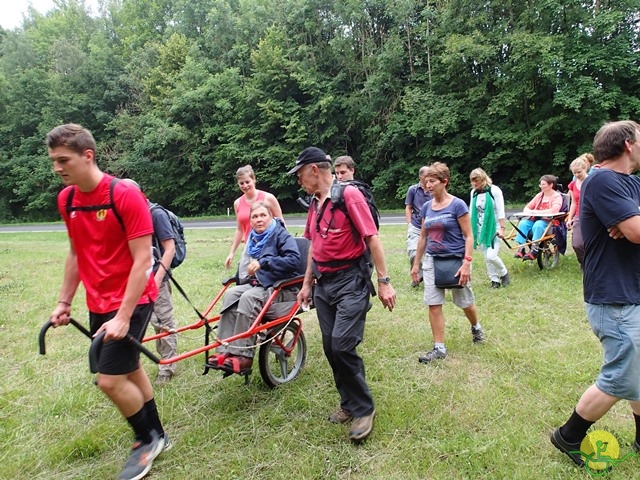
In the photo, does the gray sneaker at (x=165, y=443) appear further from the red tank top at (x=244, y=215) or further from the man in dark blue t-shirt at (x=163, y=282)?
the red tank top at (x=244, y=215)

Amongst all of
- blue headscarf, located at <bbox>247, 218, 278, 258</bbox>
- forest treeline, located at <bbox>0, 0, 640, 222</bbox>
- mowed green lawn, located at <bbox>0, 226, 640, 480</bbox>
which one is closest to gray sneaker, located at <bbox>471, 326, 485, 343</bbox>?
mowed green lawn, located at <bbox>0, 226, 640, 480</bbox>

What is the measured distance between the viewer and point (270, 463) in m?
2.98

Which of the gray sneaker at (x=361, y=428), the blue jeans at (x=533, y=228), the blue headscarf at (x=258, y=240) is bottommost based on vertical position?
the gray sneaker at (x=361, y=428)

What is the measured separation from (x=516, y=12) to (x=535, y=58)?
11.4 feet

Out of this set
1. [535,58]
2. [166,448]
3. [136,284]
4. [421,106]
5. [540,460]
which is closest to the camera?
[136,284]

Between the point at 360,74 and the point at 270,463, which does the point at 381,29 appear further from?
the point at 270,463

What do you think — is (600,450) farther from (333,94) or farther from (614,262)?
(333,94)

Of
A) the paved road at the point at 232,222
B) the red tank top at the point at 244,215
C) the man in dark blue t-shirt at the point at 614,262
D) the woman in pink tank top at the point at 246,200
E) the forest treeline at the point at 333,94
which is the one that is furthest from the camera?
the forest treeline at the point at 333,94

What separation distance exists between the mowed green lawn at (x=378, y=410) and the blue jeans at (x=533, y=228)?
2.17 metres

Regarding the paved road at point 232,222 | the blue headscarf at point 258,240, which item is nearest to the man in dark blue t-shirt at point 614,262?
the blue headscarf at point 258,240

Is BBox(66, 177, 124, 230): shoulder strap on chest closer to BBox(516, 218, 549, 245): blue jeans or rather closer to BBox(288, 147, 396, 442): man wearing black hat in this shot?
BBox(288, 147, 396, 442): man wearing black hat

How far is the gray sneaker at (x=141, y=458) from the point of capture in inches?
113

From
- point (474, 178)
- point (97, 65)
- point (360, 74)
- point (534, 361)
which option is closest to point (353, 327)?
point (534, 361)

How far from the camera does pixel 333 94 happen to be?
2667 cm
